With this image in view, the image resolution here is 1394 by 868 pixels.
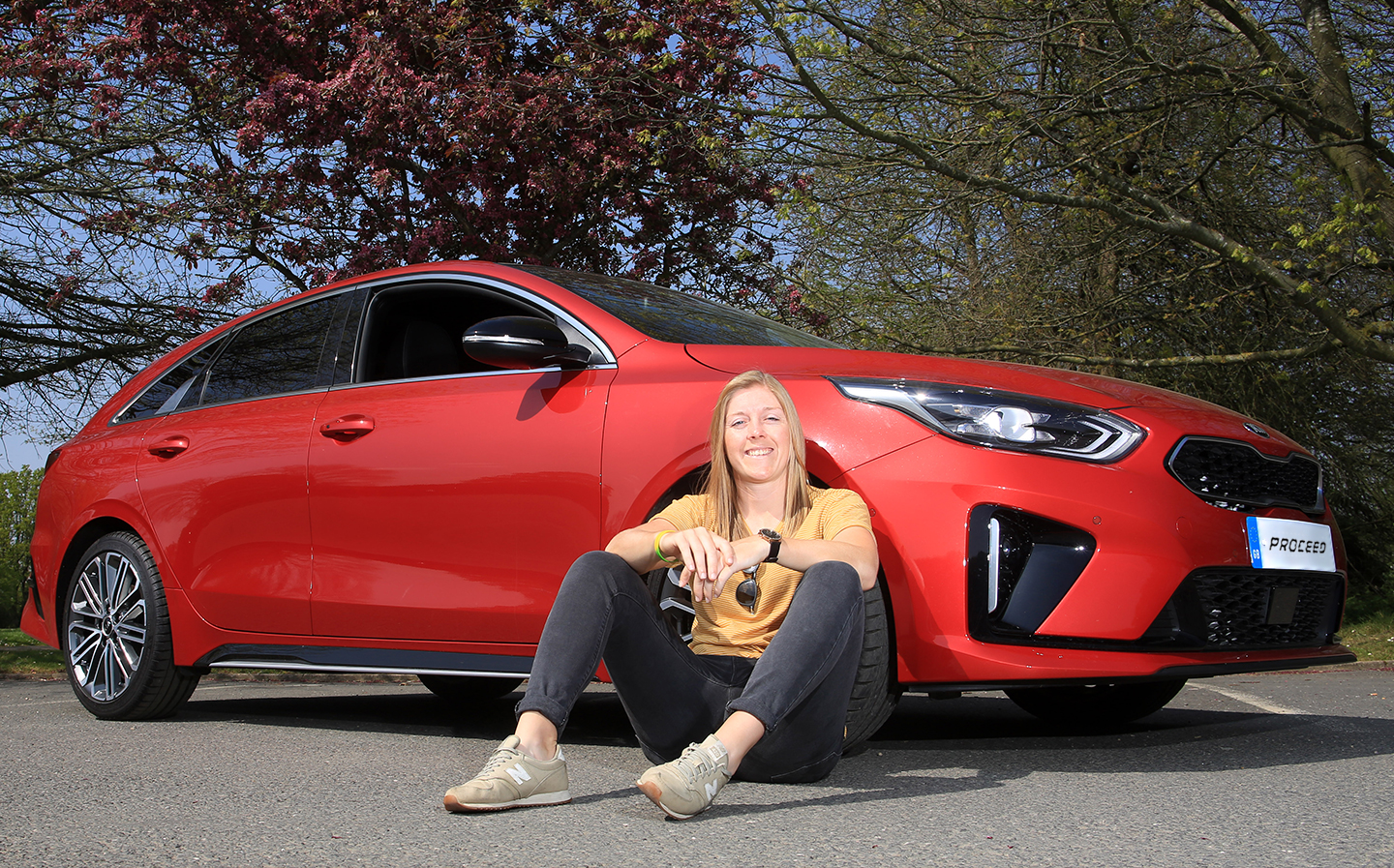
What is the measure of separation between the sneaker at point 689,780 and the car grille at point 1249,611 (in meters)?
1.19

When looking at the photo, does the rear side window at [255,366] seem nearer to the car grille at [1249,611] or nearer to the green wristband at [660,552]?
the green wristband at [660,552]

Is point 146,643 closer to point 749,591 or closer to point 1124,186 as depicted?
point 749,591

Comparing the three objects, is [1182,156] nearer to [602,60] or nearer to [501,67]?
[602,60]

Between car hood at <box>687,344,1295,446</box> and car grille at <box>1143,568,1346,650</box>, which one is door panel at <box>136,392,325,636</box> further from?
car grille at <box>1143,568,1346,650</box>

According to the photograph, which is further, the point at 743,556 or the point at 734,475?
the point at 734,475

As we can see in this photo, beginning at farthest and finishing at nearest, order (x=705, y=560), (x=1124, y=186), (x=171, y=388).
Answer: (x=1124, y=186), (x=171, y=388), (x=705, y=560)

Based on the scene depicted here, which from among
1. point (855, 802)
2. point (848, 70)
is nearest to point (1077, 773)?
point (855, 802)

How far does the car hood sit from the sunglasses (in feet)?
2.09

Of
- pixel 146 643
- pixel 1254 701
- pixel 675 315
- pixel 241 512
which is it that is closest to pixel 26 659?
pixel 146 643

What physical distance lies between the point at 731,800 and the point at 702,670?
32 cm

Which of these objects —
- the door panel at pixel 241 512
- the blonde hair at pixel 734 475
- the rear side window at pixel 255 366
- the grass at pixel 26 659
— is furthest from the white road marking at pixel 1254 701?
the grass at pixel 26 659

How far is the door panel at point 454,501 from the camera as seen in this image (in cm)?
370

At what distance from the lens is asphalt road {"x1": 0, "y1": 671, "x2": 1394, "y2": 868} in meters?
2.42

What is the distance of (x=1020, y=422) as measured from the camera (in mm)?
3178
